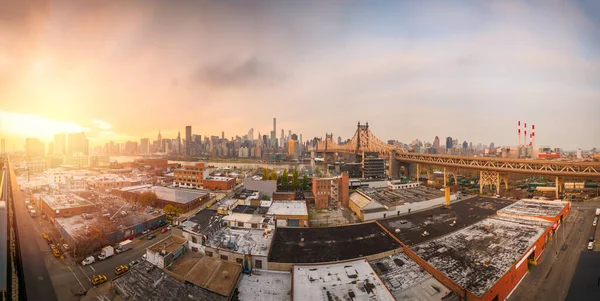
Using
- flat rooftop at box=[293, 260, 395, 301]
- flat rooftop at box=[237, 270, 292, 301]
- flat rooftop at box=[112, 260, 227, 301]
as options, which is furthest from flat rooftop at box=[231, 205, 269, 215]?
flat rooftop at box=[293, 260, 395, 301]

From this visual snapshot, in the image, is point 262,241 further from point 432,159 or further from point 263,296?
point 432,159

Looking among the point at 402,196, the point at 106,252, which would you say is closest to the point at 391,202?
the point at 402,196

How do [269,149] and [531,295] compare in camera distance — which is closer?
[531,295]

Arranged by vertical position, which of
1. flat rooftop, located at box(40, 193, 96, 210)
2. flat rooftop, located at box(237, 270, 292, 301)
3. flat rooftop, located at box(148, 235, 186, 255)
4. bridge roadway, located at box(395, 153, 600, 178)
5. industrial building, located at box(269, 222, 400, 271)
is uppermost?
bridge roadway, located at box(395, 153, 600, 178)

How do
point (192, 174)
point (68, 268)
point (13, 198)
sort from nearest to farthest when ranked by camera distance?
point (68, 268)
point (13, 198)
point (192, 174)

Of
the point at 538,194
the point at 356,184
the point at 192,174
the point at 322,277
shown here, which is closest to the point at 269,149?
the point at 192,174

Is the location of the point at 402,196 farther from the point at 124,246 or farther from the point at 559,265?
the point at 124,246

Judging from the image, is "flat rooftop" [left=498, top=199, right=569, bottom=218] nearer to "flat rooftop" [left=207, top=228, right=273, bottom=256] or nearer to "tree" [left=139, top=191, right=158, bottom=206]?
"flat rooftop" [left=207, top=228, right=273, bottom=256]
